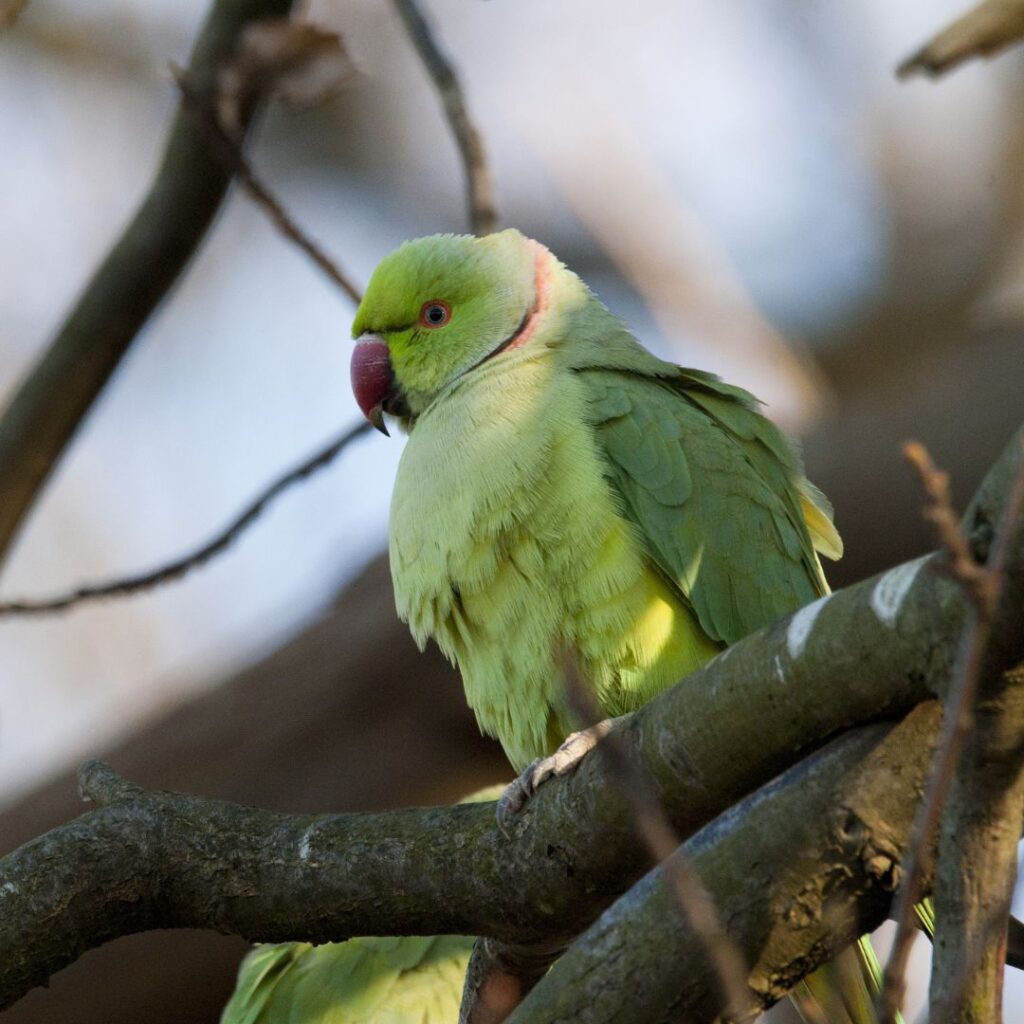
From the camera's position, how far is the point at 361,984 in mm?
3283

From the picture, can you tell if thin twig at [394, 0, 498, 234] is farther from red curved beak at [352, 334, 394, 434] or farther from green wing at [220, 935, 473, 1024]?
green wing at [220, 935, 473, 1024]

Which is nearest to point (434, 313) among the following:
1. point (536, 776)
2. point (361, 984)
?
point (536, 776)

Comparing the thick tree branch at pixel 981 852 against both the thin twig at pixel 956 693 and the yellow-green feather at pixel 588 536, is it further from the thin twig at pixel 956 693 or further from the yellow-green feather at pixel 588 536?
the yellow-green feather at pixel 588 536

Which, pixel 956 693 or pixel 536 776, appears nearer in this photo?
pixel 956 693

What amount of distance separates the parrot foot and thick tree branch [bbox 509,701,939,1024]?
379 mm

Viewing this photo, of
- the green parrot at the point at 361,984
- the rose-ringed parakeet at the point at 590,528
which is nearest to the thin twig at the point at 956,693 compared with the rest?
the rose-ringed parakeet at the point at 590,528

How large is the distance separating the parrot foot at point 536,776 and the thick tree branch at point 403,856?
1.1 inches

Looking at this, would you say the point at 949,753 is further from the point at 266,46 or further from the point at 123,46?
the point at 123,46

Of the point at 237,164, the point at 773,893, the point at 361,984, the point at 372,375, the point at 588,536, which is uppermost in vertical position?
the point at 237,164

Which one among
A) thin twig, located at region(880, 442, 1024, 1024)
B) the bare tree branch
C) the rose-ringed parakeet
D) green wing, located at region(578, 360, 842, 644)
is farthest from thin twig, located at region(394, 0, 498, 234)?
thin twig, located at region(880, 442, 1024, 1024)

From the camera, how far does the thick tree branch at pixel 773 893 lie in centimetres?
174

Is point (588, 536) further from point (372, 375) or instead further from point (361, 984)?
point (361, 984)

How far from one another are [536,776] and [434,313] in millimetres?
1571

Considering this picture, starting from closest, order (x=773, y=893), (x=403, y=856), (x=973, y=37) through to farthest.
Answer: (x=773, y=893) → (x=973, y=37) → (x=403, y=856)
